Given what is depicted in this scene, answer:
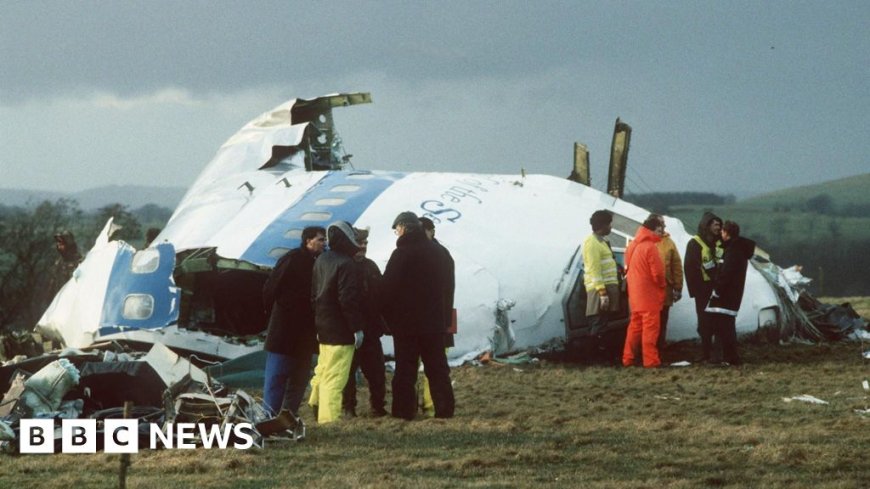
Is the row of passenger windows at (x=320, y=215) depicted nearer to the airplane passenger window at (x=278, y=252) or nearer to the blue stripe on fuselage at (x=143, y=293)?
the airplane passenger window at (x=278, y=252)

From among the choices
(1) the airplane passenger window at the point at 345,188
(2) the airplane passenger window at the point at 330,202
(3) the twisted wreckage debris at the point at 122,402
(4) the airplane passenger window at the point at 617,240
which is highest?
(1) the airplane passenger window at the point at 345,188

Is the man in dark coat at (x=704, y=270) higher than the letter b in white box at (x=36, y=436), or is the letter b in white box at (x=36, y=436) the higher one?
the man in dark coat at (x=704, y=270)

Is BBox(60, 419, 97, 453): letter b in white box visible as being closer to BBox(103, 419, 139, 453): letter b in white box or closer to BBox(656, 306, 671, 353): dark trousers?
BBox(103, 419, 139, 453): letter b in white box

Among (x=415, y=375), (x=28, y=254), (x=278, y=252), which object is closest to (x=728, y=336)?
(x=278, y=252)

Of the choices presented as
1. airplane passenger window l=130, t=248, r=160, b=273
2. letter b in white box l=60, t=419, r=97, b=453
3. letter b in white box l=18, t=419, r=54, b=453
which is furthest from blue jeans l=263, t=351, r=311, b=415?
airplane passenger window l=130, t=248, r=160, b=273

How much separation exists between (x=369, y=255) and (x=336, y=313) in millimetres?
5782

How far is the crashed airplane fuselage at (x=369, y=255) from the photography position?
17.0 metres

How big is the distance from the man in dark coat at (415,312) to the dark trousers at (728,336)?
548 centimetres

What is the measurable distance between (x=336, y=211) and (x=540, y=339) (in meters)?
3.04

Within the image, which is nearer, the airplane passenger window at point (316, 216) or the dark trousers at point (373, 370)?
the dark trousers at point (373, 370)

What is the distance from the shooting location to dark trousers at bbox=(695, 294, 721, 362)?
1675cm

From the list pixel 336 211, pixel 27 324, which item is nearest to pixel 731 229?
pixel 336 211

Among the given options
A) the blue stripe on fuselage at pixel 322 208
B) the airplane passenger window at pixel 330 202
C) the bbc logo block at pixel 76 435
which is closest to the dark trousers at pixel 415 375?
the bbc logo block at pixel 76 435

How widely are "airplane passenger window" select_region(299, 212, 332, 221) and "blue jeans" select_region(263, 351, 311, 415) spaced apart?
587 cm
